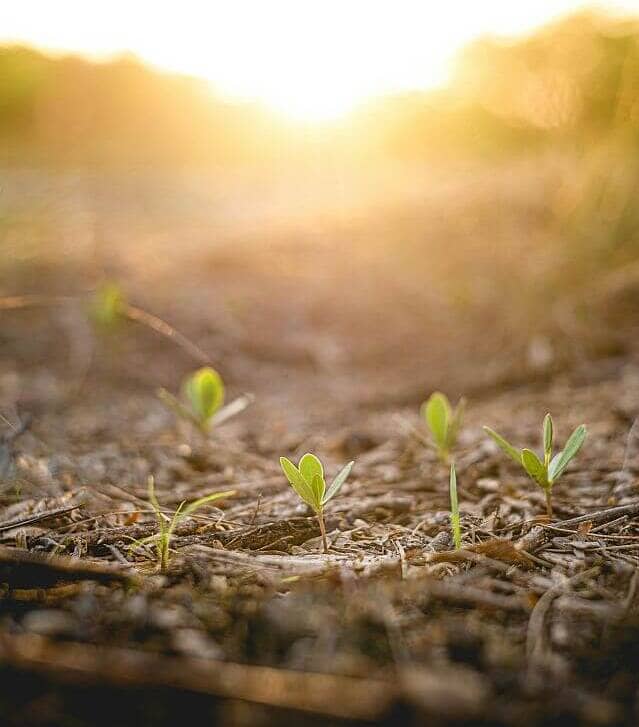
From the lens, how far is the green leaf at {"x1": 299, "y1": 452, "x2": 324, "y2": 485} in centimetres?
96

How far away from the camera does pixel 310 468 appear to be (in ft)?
3.16

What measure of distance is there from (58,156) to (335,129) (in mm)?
4105

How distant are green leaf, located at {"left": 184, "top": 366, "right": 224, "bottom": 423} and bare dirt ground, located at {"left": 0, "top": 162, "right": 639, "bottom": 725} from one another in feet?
→ 0.41

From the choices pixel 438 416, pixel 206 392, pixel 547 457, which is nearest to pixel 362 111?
pixel 206 392

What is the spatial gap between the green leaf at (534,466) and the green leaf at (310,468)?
32 centimetres

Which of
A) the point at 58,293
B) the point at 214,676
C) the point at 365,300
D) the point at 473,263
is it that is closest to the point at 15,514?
the point at 214,676

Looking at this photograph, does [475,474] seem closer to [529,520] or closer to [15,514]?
[529,520]

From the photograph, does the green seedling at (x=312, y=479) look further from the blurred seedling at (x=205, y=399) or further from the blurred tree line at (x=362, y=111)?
the blurred tree line at (x=362, y=111)

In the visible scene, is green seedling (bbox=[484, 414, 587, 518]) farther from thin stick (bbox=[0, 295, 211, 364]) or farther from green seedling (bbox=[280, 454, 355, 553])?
thin stick (bbox=[0, 295, 211, 364])

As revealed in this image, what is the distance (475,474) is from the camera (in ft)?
4.45

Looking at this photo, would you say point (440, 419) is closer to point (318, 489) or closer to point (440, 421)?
point (440, 421)

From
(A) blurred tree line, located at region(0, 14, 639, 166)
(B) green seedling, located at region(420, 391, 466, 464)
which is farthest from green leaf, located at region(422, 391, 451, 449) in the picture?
(A) blurred tree line, located at region(0, 14, 639, 166)

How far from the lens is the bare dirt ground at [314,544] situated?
608 millimetres

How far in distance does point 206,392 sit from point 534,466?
0.83 meters
